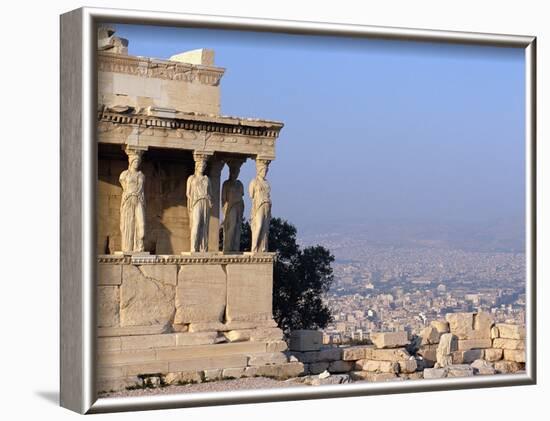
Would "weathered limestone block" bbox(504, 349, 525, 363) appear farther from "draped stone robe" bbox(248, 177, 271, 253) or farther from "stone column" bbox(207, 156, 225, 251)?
"stone column" bbox(207, 156, 225, 251)

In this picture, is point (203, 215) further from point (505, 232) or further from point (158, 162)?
point (505, 232)

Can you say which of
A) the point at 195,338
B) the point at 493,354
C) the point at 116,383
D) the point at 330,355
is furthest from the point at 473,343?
the point at 116,383

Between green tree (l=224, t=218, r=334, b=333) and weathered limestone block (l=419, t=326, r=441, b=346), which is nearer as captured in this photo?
weathered limestone block (l=419, t=326, r=441, b=346)

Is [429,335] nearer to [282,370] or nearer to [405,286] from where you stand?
[405,286]

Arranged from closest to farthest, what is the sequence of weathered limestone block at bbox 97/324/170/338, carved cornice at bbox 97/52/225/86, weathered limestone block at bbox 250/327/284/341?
weathered limestone block at bbox 97/324/170/338 < carved cornice at bbox 97/52/225/86 < weathered limestone block at bbox 250/327/284/341

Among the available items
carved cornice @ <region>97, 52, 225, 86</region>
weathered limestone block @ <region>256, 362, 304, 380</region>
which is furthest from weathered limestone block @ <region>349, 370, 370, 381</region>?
carved cornice @ <region>97, 52, 225, 86</region>

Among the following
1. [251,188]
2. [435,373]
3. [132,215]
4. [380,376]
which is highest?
[251,188]

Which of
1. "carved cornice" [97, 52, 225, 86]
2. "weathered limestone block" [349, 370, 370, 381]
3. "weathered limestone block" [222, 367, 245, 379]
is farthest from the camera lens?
"weathered limestone block" [349, 370, 370, 381]
